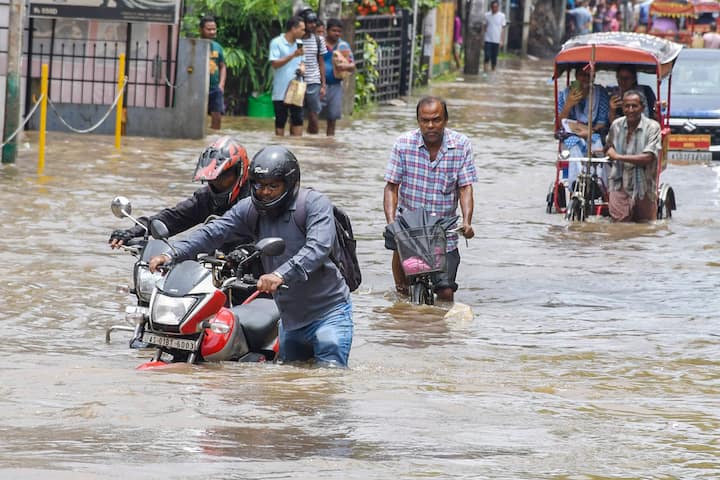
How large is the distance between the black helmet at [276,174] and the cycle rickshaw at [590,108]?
318 inches

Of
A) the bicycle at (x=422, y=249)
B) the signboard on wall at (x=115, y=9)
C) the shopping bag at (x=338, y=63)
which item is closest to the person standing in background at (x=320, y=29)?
the shopping bag at (x=338, y=63)

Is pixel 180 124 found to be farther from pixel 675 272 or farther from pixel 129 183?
pixel 675 272

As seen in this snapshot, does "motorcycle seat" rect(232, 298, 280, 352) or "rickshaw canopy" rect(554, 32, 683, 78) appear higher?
"rickshaw canopy" rect(554, 32, 683, 78)

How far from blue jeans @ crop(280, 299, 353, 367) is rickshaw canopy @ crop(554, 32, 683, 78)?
8704 mm

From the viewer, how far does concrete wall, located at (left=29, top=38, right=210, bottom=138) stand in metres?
20.7

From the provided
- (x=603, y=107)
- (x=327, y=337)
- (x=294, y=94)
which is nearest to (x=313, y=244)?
(x=327, y=337)

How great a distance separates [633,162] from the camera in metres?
14.8

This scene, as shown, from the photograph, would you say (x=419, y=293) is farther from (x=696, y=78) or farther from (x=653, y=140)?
(x=696, y=78)

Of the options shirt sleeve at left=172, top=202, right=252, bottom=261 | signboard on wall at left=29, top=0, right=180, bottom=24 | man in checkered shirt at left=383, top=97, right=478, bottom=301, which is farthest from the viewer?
signboard on wall at left=29, top=0, right=180, bottom=24

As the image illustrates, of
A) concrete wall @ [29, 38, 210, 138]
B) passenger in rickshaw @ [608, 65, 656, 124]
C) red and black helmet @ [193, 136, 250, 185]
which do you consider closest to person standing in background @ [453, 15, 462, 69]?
concrete wall @ [29, 38, 210, 138]

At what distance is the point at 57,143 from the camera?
19719mm

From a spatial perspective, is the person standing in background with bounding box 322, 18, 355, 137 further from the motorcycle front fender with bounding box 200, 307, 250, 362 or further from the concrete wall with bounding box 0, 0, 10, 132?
the motorcycle front fender with bounding box 200, 307, 250, 362

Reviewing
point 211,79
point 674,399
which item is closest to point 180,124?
point 211,79

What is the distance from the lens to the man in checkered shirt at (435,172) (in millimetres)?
10602
